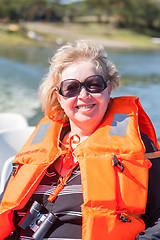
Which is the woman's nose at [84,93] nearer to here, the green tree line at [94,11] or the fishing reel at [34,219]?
the fishing reel at [34,219]

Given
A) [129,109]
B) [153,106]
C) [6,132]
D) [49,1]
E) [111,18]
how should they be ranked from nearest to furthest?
[129,109] → [6,132] → [153,106] → [49,1] → [111,18]

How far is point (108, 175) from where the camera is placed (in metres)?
1.28

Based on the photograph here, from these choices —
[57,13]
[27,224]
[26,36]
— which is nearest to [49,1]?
[57,13]

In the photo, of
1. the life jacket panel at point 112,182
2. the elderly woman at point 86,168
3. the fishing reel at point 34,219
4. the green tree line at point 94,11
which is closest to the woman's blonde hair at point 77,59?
the elderly woman at point 86,168

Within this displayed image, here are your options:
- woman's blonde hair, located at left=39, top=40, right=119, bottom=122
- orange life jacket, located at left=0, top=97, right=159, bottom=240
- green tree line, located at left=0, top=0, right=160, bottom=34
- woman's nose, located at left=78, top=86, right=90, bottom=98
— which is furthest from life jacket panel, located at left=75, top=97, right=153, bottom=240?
green tree line, located at left=0, top=0, right=160, bottom=34

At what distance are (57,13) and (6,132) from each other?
40473 millimetres

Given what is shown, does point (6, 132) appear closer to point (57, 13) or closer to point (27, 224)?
point (27, 224)

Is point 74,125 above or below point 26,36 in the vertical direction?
above

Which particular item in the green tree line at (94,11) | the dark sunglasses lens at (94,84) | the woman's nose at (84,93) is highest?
the dark sunglasses lens at (94,84)

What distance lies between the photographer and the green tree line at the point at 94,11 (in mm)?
34750

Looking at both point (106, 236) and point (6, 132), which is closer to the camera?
point (106, 236)

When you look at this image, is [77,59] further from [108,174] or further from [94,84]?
[108,174]

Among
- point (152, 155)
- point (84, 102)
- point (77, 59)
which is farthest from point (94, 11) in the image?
point (152, 155)

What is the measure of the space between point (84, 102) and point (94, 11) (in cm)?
4429
